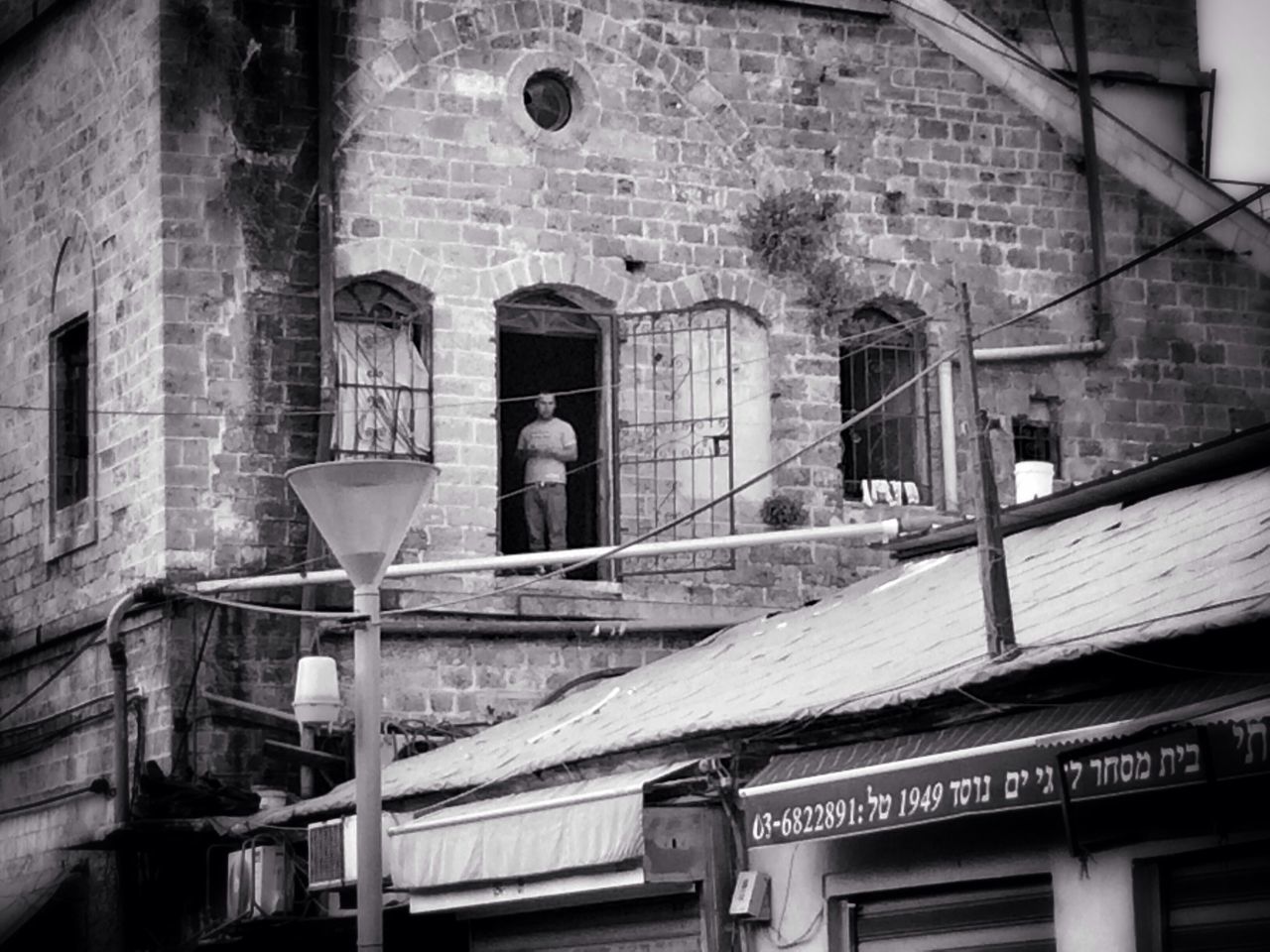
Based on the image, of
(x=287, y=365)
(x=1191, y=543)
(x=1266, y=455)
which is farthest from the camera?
(x=287, y=365)

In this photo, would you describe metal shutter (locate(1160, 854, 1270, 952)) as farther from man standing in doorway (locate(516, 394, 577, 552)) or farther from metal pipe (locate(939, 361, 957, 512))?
metal pipe (locate(939, 361, 957, 512))

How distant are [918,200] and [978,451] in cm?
968

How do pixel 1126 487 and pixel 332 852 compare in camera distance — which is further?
pixel 332 852

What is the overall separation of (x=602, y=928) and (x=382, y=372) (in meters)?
6.48

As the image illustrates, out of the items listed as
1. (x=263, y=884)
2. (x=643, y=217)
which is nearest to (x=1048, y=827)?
(x=263, y=884)

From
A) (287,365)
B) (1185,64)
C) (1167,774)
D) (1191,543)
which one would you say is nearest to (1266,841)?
(1167,774)

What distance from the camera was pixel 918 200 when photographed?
21.7 meters

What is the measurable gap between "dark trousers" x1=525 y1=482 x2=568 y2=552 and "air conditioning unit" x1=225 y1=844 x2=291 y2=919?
13.6ft

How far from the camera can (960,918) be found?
467 inches

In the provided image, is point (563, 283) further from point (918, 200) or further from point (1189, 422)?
point (1189, 422)

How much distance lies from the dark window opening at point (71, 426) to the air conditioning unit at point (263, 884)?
5.03 meters

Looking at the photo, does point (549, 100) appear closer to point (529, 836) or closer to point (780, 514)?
point (780, 514)

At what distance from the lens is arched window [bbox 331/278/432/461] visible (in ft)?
64.5

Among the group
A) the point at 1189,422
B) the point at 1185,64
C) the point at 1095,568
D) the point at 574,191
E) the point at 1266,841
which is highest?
the point at 1185,64
